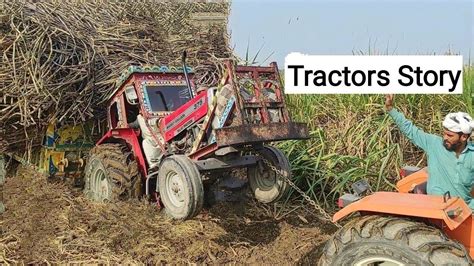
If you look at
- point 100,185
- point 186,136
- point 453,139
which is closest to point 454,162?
point 453,139

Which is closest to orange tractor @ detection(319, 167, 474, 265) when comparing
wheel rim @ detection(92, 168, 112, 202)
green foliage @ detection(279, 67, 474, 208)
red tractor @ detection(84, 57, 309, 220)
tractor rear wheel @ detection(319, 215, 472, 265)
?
tractor rear wheel @ detection(319, 215, 472, 265)

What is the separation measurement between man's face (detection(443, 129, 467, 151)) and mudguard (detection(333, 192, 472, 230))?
425mm

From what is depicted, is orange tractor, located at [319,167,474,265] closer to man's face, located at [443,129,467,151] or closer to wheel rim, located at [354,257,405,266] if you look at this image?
wheel rim, located at [354,257,405,266]

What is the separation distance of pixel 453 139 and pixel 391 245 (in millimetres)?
994

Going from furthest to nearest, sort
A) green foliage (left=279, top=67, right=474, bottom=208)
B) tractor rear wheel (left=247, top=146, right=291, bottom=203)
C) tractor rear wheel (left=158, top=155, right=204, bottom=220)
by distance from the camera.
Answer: green foliage (left=279, top=67, right=474, bottom=208)
tractor rear wheel (left=247, top=146, right=291, bottom=203)
tractor rear wheel (left=158, top=155, right=204, bottom=220)

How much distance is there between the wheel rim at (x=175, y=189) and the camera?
190 inches

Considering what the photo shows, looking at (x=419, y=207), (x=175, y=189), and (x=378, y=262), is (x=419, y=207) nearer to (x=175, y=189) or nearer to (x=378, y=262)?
(x=378, y=262)

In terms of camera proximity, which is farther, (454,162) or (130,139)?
(130,139)

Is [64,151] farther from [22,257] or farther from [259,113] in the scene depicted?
[259,113]

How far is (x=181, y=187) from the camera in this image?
15.7 feet

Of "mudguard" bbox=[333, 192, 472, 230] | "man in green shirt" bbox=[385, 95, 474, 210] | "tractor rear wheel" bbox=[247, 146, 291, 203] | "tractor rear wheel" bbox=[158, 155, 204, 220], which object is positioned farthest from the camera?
"tractor rear wheel" bbox=[247, 146, 291, 203]

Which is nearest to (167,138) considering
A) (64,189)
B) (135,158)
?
(135,158)

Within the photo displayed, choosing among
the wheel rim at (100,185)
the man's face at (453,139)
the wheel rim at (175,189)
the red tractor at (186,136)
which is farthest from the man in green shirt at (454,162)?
the wheel rim at (100,185)

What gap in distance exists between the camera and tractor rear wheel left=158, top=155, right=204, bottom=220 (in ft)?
15.1
